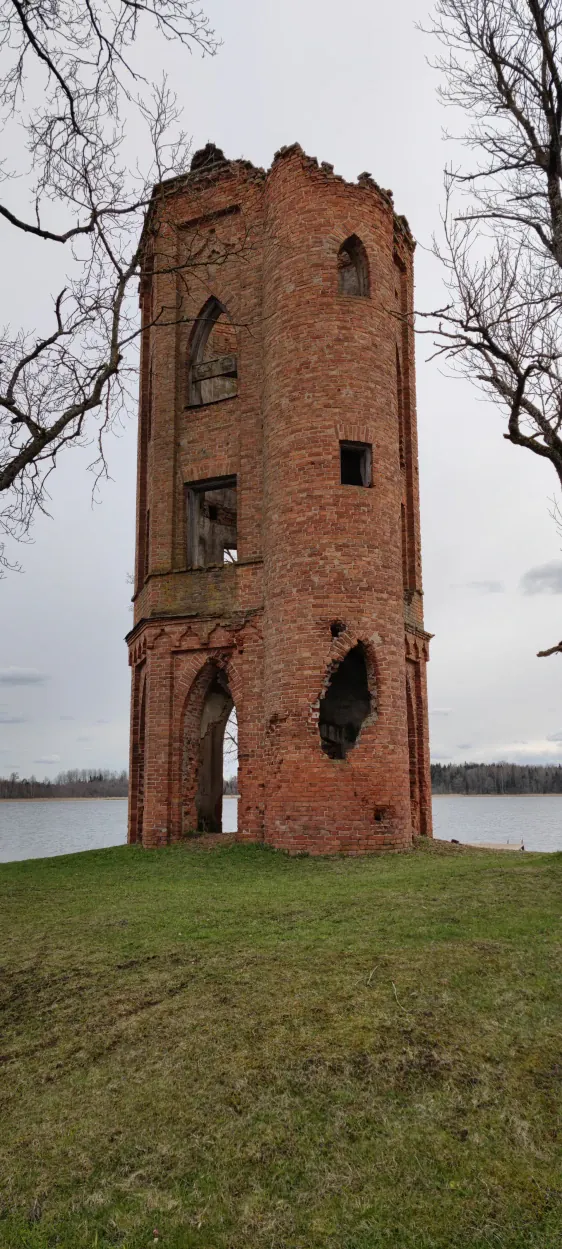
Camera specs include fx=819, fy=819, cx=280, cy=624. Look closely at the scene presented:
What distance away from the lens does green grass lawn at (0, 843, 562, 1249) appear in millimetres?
3307

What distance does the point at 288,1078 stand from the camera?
4328 mm

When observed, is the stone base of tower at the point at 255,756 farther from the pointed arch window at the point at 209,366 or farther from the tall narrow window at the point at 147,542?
the pointed arch window at the point at 209,366

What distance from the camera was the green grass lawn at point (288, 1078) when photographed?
130 inches

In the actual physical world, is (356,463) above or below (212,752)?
above

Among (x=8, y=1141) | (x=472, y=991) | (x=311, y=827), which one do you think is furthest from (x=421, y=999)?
(x=311, y=827)

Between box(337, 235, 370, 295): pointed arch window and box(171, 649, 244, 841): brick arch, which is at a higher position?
box(337, 235, 370, 295): pointed arch window

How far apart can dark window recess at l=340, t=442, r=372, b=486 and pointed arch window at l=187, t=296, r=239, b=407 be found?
10.4 ft

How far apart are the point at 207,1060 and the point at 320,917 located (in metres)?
3.00

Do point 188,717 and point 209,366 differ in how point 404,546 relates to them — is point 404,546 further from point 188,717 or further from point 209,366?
point 188,717

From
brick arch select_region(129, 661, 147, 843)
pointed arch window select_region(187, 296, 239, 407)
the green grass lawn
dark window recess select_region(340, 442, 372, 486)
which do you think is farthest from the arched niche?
the green grass lawn

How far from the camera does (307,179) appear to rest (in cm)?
1467

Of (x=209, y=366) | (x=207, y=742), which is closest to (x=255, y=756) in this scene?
(x=207, y=742)

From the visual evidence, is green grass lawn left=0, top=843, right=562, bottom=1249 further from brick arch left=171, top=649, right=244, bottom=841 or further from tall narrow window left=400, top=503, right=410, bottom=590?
tall narrow window left=400, top=503, right=410, bottom=590

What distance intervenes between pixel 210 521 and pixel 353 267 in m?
5.92
